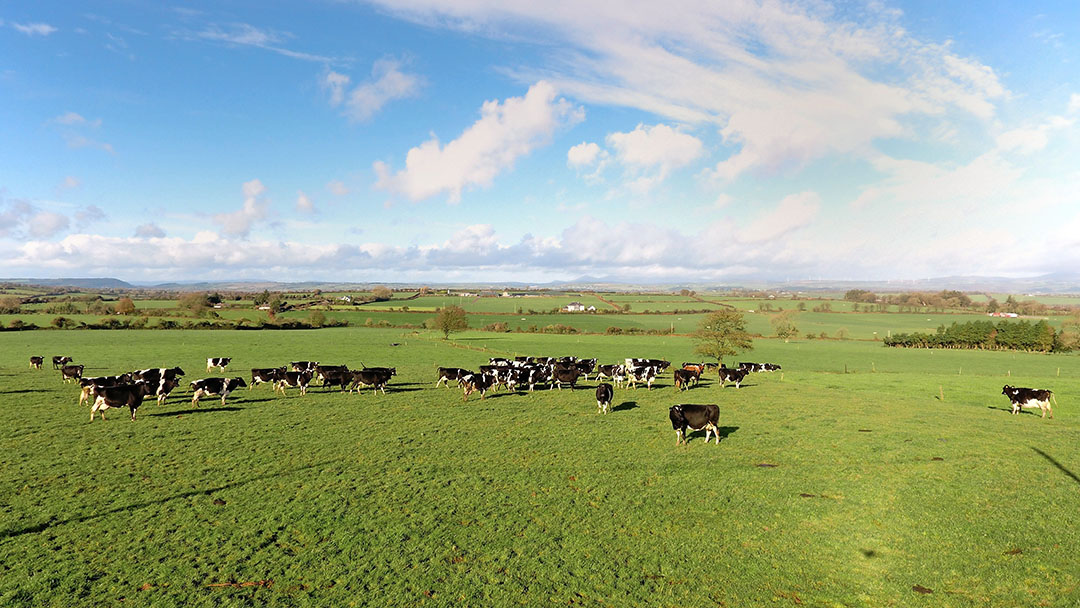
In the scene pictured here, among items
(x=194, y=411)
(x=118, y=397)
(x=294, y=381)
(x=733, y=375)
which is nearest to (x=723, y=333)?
(x=733, y=375)

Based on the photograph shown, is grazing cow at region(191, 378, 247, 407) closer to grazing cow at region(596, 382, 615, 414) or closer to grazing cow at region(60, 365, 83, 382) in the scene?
grazing cow at region(60, 365, 83, 382)

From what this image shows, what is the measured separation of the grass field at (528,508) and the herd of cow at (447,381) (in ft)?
3.24

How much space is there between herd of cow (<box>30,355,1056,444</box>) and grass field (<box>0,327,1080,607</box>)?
38.9 inches

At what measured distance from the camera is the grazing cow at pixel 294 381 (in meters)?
25.7

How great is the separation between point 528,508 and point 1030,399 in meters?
26.6

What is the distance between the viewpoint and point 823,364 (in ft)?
166

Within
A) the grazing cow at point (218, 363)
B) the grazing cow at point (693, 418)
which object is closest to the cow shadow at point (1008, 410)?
the grazing cow at point (693, 418)

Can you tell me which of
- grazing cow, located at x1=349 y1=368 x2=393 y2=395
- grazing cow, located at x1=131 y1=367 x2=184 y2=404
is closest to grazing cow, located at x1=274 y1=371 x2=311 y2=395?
grazing cow, located at x1=349 y1=368 x2=393 y2=395

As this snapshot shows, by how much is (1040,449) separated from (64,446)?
102 feet

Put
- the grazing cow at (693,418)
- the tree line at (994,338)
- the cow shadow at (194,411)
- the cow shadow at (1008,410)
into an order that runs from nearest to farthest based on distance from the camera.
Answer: the grazing cow at (693,418), the cow shadow at (194,411), the cow shadow at (1008,410), the tree line at (994,338)

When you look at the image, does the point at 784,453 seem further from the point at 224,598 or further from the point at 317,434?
the point at 317,434

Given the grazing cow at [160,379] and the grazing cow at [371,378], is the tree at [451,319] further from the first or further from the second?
the grazing cow at [371,378]

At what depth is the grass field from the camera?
26.0ft

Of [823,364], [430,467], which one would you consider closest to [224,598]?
[430,467]
